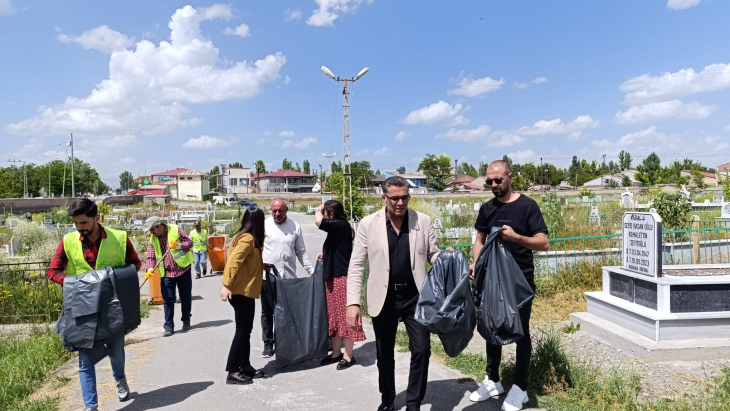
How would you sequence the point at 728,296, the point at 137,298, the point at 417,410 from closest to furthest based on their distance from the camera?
the point at 417,410
the point at 137,298
the point at 728,296

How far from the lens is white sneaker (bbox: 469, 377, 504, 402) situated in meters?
4.03

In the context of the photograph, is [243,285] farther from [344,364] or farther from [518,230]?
[518,230]

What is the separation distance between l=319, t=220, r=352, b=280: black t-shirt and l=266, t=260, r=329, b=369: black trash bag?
6.0 inches

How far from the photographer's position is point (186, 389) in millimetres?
4551

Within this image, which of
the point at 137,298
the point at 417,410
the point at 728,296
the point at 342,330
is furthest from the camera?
the point at 728,296

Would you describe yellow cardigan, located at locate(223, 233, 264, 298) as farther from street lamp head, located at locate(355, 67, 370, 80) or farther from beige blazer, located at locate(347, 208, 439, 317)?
street lamp head, located at locate(355, 67, 370, 80)

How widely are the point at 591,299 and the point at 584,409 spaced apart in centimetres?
288

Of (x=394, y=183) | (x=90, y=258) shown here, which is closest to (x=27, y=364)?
(x=90, y=258)

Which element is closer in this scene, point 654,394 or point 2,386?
point 654,394

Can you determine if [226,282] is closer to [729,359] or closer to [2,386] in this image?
[2,386]

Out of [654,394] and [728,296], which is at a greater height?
[728,296]

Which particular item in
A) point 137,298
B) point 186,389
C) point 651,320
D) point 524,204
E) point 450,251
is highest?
point 524,204

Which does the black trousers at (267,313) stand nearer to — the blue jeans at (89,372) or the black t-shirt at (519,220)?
the blue jeans at (89,372)

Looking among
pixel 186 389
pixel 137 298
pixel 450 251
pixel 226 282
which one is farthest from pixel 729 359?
pixel 137 298
